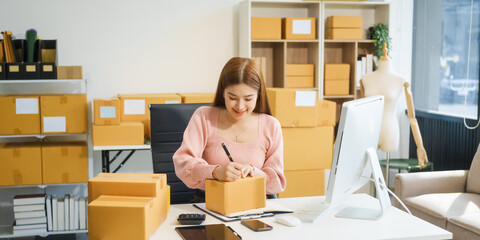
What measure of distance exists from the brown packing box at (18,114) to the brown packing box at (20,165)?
0.13m

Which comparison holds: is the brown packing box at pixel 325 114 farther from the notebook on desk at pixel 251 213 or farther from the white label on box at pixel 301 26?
the notebook on desk at pixel 251 213

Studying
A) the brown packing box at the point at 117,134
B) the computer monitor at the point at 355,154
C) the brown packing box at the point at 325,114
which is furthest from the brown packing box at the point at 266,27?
the computer monitor at the point at 355,154

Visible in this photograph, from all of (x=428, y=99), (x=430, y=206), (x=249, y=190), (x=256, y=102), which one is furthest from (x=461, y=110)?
(x=249, y=190)

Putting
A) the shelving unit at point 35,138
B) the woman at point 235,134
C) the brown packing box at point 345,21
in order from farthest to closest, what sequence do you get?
the brown packing box at point 345,21
the shelving unit at point 35,138
the woman at point 235,134

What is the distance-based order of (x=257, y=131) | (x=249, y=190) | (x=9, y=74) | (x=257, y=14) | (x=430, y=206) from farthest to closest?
(x=257, y=14) → (x=9, y=74) → (x=430, y=206) → (x=257, y=131) → (x=249, y=190)

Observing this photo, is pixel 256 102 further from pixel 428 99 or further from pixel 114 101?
pixel 428 99

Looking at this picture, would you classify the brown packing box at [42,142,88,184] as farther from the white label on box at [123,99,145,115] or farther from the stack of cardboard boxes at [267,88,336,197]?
the stack of cardboard boxes at [267,88,336,197]

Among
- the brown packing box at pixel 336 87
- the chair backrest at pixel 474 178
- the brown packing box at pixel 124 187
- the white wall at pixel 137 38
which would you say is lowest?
the chair backrest at pixel 474 178

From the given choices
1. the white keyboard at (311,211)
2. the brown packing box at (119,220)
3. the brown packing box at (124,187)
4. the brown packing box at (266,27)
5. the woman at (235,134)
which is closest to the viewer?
the brown packing box at (119,220)

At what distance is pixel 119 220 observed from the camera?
165 cm

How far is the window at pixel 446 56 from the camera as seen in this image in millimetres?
4160

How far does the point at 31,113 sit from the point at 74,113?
11.7 inches

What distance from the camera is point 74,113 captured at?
3.74 m

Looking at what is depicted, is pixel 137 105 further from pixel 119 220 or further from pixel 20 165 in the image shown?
pixel 119 220
